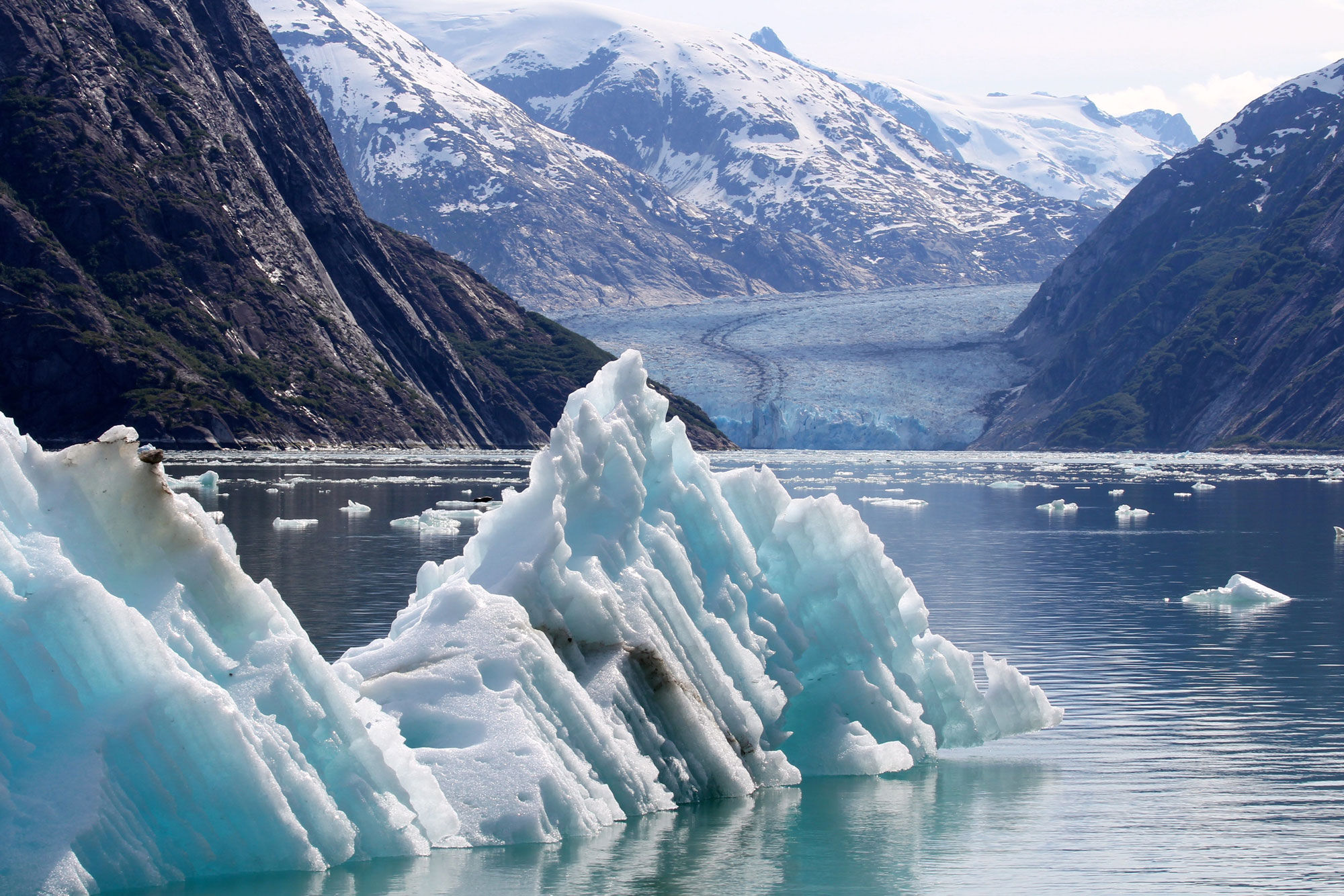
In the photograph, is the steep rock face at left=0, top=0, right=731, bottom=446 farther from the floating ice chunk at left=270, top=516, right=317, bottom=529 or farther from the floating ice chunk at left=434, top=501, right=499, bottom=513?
the floating ice chunk at left=270, top=516, right=317, bottom=529

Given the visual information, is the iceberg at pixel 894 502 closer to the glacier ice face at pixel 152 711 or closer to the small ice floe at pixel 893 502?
the small ice floe at pixel 893 502

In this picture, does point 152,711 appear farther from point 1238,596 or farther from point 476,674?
point 1238,596

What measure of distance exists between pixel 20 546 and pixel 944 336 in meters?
159

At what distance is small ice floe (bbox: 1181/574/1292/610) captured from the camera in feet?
89.5

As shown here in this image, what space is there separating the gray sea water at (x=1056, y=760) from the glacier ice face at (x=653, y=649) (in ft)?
1.24

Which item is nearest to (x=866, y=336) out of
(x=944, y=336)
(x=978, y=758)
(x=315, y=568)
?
(x=944, y=336)

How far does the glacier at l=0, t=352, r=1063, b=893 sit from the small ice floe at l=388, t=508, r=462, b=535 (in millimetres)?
25351

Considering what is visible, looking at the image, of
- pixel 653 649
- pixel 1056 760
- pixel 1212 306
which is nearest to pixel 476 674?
pixel 653 649

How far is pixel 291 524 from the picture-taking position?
40.2 metres

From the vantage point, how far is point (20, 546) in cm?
956

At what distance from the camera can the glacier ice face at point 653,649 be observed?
11.6 meters

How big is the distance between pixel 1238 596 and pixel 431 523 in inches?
875

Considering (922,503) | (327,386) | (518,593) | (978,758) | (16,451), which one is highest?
(16,451)

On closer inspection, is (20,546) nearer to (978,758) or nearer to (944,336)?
(978,758)
